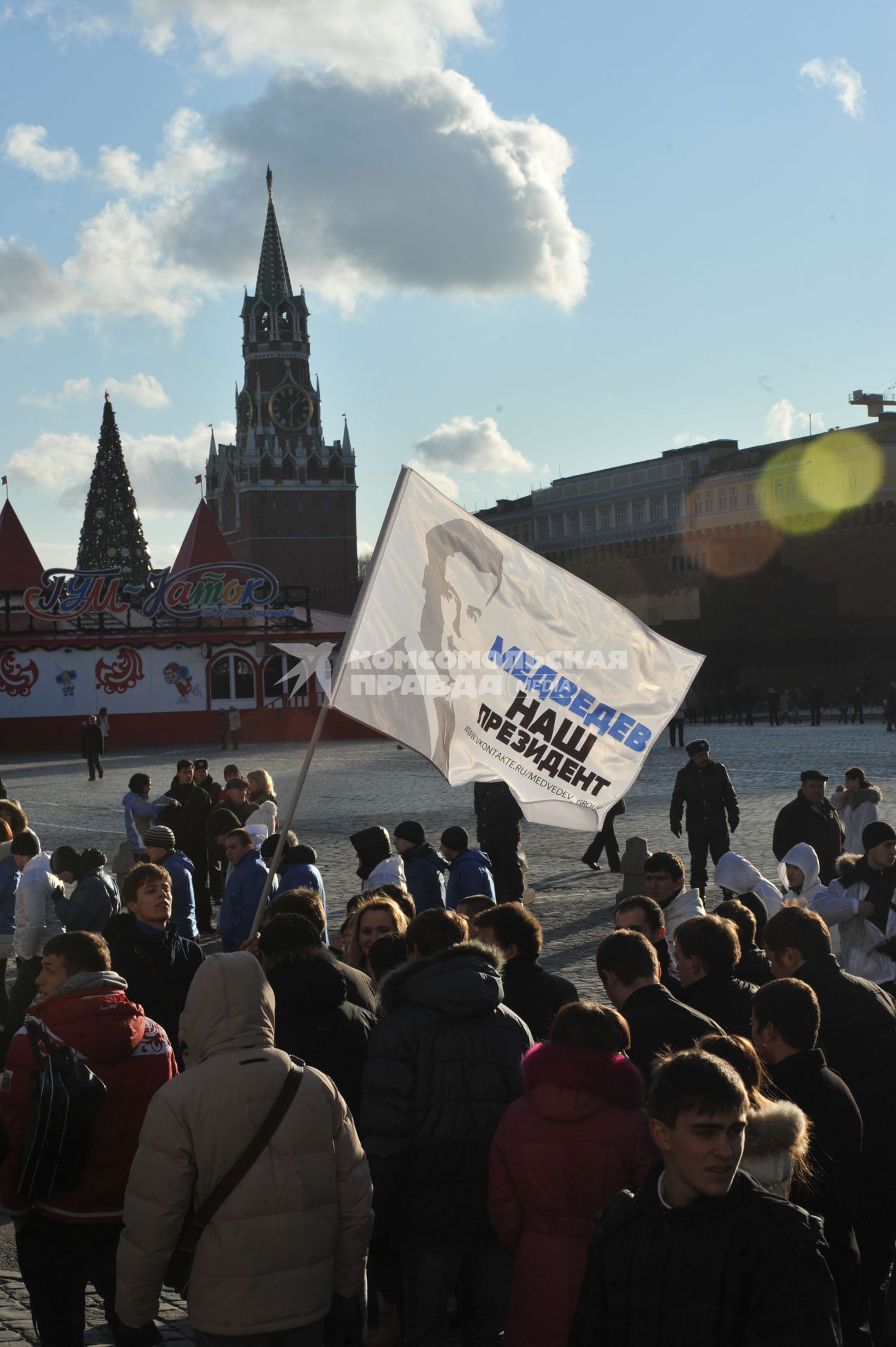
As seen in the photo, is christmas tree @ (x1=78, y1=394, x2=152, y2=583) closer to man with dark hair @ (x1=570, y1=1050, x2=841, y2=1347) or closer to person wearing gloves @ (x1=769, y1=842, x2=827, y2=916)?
person wearing gloves @ (x1=769, y1=842, x2=827, y2=916)

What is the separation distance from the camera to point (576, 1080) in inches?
135

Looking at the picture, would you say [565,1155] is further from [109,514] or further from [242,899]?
[109,514]

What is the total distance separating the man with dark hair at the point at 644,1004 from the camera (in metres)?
4.07

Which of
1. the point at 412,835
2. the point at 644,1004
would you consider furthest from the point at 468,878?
the point at 644,1004

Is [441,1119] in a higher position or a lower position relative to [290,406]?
lower

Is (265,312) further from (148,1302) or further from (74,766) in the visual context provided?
(148,1302)

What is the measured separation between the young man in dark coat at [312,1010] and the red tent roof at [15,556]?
156 ft

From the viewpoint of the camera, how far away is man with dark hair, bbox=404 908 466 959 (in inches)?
175

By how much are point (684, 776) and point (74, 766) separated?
24173mm

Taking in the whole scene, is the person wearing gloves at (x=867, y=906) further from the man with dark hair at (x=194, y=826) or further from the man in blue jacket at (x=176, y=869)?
the man with dark hair at (x=194, y=826)

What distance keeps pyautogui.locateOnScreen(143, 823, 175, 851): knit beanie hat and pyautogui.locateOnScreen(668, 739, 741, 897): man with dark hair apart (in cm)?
613

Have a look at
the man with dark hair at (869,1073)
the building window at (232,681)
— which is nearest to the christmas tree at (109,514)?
the building window at (232,681)

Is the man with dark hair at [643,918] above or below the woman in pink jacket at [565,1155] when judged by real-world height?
above

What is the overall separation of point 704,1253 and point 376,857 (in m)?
5.78
